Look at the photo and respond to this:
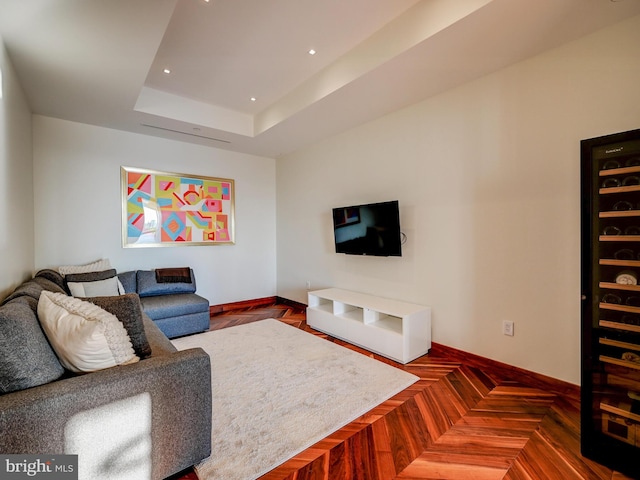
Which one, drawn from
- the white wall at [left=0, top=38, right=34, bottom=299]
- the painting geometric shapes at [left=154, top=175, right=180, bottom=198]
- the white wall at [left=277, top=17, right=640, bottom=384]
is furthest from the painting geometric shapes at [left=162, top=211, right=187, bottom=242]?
the white wall at [left=277, top=17, right=640, bottom=384]

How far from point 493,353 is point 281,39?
330 centimetres

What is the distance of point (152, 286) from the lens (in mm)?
3740

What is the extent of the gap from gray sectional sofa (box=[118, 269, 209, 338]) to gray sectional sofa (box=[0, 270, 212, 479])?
193 centimetres

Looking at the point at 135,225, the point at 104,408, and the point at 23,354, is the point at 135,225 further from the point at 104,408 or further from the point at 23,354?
the point at 104,408

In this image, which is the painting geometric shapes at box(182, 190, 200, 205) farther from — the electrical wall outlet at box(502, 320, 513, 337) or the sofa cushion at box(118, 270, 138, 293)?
the electrical wall outlet at box(502, 320, 513, 337)

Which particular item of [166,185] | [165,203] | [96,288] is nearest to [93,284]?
[96,288]

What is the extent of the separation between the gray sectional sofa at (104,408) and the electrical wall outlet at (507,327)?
236 centimetres

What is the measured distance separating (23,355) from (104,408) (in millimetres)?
380

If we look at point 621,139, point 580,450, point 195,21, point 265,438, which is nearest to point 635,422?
point 580,450

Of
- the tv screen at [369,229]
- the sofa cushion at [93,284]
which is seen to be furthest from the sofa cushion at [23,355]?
the tv screen at [369,229]

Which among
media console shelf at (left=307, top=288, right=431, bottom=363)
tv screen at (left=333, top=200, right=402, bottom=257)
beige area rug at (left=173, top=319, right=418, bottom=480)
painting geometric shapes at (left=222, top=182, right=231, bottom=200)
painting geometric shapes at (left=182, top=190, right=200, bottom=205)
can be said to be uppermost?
painting geometric shapes at (left=222, top=182, right=231, bottom=200)

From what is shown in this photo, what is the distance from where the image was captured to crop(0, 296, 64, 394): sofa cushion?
112 centimetres

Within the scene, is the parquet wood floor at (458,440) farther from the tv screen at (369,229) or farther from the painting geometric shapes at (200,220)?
the painting geometric shapes at (200,220)

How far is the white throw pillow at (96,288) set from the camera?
2.97 meters
